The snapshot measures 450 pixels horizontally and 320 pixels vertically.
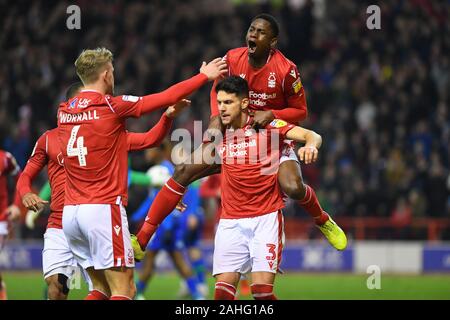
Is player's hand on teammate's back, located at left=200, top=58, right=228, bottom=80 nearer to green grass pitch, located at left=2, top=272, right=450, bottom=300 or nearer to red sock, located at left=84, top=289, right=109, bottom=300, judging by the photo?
red sock, located at left=84, top=289, right=109, bottom=300

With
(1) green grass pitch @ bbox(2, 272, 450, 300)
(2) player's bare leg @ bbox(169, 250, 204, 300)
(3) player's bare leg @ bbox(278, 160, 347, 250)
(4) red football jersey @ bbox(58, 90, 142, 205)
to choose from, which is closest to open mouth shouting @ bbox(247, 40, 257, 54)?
(3) player's bare leg @ bbox(278, 160, 347, 250)

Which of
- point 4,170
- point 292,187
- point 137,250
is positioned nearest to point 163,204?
point 137,250

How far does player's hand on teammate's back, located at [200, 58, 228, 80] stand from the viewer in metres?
8.57

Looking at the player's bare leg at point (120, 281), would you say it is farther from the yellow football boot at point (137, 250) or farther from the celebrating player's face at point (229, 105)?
the celebrating player's face at point (229, 105)

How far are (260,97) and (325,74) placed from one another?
13567 mm

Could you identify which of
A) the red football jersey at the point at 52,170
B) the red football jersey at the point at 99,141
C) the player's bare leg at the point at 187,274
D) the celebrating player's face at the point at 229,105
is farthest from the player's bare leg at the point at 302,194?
the player's bare leg at the point at 187,274

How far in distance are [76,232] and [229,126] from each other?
5.96 ft

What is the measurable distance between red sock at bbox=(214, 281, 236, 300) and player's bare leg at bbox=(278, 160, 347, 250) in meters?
1.02

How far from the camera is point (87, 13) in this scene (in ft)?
75.4

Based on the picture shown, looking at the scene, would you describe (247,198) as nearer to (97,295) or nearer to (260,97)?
(260,97)

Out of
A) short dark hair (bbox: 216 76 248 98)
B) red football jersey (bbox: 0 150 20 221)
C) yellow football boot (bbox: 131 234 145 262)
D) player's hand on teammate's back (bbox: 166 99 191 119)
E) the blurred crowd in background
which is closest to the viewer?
player's hand on teammate's back (bbox: 166 99 191 119)

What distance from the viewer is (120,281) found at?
802cm
